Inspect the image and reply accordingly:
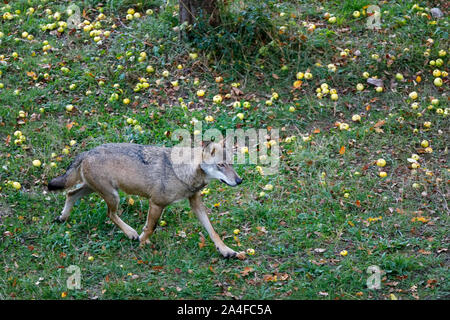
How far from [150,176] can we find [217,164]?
0.81 meters

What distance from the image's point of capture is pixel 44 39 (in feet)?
33.5

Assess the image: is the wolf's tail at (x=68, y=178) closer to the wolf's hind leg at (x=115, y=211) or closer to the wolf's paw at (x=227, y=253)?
the wolf's hind leg at (x=115, y=211)

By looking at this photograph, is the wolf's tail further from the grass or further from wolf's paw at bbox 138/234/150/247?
wolf's paw at bbox 138/234/150/247

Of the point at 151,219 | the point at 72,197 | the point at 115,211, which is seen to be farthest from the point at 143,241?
the point at 72,197

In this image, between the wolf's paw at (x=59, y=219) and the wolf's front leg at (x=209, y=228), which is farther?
the wolf's paw at (x=59, y=219)

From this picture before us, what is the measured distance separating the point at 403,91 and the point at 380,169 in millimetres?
1760

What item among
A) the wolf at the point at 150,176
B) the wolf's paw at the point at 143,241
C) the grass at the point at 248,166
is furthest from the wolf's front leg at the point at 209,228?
the wolf's paw at the point at 143,241

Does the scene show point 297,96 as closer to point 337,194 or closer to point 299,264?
point 337,194

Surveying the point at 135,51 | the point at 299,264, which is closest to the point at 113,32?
the point at 135,51

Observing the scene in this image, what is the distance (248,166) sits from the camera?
7.73m

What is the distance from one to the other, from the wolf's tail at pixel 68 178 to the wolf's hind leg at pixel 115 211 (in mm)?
430

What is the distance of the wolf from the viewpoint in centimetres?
625

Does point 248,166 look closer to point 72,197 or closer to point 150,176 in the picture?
point 150,176

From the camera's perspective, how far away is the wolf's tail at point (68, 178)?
6.67 m
